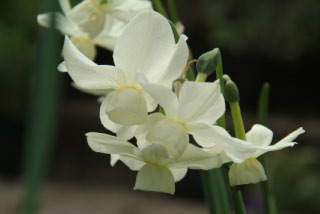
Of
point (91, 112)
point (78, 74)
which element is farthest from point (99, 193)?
point (78, 74)

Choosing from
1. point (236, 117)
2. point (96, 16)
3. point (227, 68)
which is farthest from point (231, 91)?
point (227, 68)

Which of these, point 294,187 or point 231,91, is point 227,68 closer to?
point 294,187

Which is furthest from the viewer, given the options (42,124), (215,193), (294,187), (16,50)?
(16,50)

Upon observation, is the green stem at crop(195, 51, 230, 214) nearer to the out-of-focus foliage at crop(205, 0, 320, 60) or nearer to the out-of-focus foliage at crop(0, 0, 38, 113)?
the out-of-focus foliage at crop(205, 0, 320, 60)

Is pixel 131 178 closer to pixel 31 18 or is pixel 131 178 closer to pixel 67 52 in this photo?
pixel 31 18

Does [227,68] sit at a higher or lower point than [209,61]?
lower

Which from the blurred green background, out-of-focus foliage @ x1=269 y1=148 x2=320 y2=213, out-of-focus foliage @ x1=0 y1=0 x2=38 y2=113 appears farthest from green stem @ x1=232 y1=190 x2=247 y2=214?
out-of-focus foliage @ x1=0 y1=0 x2=38 y2=113
